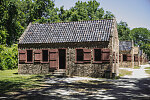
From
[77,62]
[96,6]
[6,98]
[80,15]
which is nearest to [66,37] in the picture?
[77,62]

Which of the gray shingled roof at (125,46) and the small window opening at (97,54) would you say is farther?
the gray shingled roof at (125,46)

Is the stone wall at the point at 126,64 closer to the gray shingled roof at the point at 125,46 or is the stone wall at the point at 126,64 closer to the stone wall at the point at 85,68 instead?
the gray shingled roof at the point at 125,46

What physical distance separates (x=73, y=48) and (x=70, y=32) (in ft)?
6.68

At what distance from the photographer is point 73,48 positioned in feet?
64.9

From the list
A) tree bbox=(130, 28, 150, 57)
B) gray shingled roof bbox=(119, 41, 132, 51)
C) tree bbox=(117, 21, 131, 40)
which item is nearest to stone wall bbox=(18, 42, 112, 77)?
gray shingled roof bbox=(119, 41, 132, 51)

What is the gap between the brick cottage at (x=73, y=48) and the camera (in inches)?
746

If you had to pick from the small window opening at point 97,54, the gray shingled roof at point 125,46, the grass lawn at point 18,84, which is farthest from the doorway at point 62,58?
the gray shingled roof at point 125,46

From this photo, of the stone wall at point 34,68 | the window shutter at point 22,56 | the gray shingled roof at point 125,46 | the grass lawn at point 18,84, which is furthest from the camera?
the gray shingled roof at point 125,46

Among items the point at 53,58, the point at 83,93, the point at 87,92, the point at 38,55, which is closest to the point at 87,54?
the point at 53,58

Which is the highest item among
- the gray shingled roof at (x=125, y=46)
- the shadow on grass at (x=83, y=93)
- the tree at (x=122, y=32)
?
the tree at (x=122, y=32)

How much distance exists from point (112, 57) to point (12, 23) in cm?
2617

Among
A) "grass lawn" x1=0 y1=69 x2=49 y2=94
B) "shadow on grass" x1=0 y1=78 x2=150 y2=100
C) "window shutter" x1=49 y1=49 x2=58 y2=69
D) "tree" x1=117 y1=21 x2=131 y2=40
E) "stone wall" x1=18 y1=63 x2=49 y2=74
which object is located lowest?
"shadow on grass" x1=0 y1=78 x2=150 y2=100

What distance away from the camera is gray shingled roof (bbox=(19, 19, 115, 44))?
19.6 metres

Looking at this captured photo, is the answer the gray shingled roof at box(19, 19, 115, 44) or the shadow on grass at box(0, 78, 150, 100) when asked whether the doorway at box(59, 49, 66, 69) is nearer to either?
the gray shingled roof at box(19, 19, 115, 44)
